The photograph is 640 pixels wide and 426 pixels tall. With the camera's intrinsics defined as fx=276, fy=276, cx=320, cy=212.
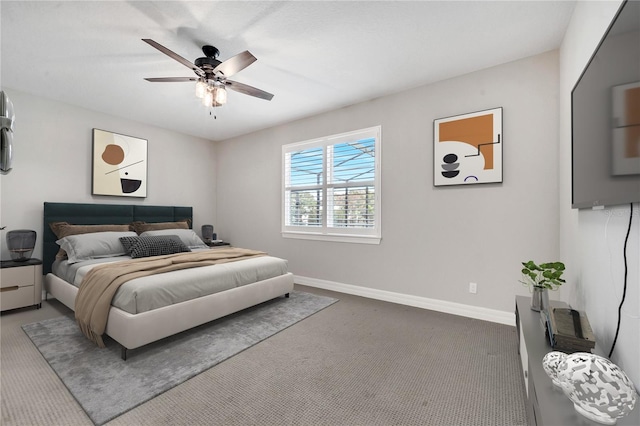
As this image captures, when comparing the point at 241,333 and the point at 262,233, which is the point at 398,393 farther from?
the point at 262,233

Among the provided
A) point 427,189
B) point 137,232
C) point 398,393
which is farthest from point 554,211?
point 137,232

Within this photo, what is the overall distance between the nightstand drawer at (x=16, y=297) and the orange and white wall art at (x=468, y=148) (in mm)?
4769

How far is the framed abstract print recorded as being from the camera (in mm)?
3967

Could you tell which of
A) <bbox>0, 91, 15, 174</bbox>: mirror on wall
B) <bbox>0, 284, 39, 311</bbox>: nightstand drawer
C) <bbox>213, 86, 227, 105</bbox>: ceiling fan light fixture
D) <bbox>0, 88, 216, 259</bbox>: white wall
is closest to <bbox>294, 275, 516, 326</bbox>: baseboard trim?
<bbox>213, 86, 227, 105</bbox>: ceiling fan light fixture

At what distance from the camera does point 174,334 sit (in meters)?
2.44

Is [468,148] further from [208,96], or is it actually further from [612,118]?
[208,96]

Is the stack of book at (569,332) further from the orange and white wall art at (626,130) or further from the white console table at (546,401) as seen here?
the orange and white wall art at (626,130)

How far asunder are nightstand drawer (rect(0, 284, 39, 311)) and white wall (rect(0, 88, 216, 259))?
1.87 ft

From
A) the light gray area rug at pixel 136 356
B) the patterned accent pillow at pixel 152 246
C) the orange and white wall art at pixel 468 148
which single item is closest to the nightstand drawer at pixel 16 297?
the light gray area rug at pixel 136 356

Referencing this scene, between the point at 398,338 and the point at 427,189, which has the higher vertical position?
the point at 427,189

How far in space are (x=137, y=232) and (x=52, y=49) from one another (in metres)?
2.38

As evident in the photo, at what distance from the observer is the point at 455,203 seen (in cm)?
305

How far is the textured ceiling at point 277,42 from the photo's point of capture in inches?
80.8

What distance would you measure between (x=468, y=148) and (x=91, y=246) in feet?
14.6
